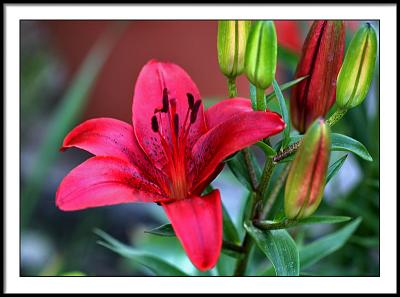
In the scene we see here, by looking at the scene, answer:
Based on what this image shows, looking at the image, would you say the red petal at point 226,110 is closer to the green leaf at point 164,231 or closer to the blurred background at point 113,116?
the green leaf at point 164,231

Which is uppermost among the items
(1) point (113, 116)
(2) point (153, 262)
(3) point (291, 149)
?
(1) point (113, 116)

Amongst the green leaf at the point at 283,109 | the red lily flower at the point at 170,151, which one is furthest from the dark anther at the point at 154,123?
the green leaf at the point at 283,109

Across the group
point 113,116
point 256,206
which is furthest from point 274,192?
point 113,116

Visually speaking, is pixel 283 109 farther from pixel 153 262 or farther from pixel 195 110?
pixel 153 262

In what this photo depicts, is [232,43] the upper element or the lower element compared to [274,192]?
upper

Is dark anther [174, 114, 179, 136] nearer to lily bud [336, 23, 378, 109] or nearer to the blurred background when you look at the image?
lily bud [336, 23, 378, 109]

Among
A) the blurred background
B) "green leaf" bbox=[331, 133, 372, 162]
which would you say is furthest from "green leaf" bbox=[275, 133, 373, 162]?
the blurred background
